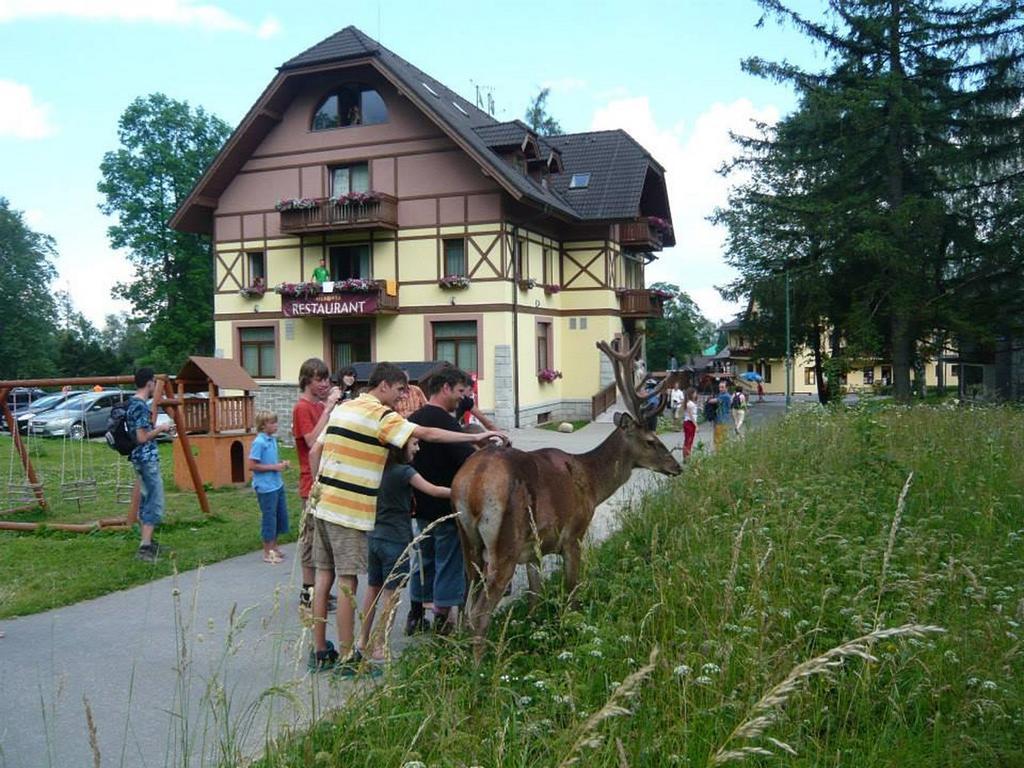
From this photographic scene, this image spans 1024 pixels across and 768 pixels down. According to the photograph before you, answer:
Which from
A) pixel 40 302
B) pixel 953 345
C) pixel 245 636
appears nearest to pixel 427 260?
pixel 953 345

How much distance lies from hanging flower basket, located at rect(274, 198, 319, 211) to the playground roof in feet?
45.1

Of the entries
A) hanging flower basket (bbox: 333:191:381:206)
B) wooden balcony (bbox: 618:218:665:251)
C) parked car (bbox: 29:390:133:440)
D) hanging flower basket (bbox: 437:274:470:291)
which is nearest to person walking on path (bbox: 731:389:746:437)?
hanging flower basket (bbox: 437:274:470:291)

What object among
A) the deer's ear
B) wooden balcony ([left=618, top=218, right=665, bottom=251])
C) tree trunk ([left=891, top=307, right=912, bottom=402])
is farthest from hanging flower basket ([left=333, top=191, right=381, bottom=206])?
the deer's ear

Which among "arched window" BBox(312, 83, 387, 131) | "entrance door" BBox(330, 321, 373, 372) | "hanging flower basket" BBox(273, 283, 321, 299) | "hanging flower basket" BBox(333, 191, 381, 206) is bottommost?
"entrance door" BBox(330, 321, 373, 372)

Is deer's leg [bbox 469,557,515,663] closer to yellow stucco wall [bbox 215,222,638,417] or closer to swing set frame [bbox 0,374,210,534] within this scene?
swing set frame [bbox 0,374,210,534]

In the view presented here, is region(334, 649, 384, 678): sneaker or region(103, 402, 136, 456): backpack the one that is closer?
region(334, 649, 384, 678): sneaker

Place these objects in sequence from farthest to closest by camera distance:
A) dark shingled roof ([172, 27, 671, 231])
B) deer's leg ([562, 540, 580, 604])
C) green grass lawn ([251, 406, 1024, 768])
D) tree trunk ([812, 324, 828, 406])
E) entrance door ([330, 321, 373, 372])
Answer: tree trunk ([812, 324, 828, 406]) → entrance door ([330, 321, 373, 372]) → dark shingled roof ([172, 27, 671, 231]) → deer's leg ([562, 540, 580, 604]) → green grass lawn ([251, 406, 1024, 768])

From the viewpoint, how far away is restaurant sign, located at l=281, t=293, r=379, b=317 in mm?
28562

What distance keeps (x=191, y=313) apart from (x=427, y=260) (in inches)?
815

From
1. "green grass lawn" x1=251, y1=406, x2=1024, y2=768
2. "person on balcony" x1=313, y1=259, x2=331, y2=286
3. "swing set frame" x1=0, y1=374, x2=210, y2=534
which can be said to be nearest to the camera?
"green grass lawn" x1=251, y1=406, x2=1024, y2=768

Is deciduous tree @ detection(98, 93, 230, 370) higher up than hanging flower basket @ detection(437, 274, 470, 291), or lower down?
higher up

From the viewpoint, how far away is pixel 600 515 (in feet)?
37.7

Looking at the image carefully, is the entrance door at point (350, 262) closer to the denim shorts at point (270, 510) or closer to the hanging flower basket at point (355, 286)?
the hanging flower basket at point (355, 286)

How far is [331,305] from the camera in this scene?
29.0m
